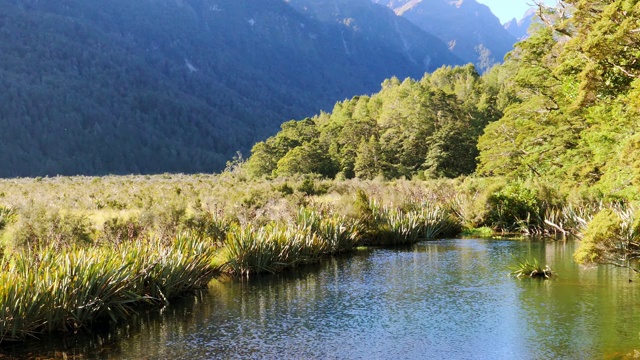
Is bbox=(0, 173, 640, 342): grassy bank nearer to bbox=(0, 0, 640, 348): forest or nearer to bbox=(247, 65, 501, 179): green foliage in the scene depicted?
bbox=(0, 0, 640, 348): forest

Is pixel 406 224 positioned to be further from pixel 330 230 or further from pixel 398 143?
pixel 398 143

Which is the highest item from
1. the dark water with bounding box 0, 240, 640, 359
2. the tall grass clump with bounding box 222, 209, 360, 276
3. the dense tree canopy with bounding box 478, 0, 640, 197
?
the dense tree canopy with bounding box 478, 0, 640, 197

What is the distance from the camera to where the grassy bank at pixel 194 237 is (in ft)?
36.5

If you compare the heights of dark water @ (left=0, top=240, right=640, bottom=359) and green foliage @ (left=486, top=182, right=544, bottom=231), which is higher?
green foliage @ (left=486, top=182, right=544, bottom=231)

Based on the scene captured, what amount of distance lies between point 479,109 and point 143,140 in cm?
9300

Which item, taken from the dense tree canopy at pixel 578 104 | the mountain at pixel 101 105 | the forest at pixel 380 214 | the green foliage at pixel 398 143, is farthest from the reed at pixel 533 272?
the mountain at pixel 101 105

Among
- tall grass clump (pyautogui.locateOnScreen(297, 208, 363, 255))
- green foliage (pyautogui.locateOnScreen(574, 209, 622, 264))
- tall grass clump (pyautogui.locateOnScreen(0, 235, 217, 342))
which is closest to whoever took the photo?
→ tall grass clump (pyautogui.locateOnScreen(0, 235, 217, 342))

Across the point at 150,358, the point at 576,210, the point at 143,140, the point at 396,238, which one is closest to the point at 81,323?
the point at 150,358

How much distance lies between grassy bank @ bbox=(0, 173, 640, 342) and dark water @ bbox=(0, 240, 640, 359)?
614mm

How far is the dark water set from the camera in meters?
10.4

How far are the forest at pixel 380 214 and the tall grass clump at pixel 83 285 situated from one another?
0.09 feet

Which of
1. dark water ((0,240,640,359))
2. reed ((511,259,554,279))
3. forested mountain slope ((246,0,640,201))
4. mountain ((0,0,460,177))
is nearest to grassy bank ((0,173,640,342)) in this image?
dark water ((0,240,640,359))

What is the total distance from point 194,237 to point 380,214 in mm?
11439

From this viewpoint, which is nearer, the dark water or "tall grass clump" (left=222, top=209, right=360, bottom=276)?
the dark water
